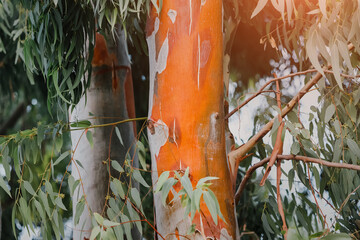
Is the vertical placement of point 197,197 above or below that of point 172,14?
below

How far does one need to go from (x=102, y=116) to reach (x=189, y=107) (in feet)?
2.41

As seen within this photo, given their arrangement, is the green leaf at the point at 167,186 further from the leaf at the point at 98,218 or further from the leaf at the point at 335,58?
the leaf at the point at 335,58

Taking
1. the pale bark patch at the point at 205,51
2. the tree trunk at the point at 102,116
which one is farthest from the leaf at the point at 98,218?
the tree trunk at the point at 102,116

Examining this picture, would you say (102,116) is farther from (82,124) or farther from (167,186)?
(167,186)

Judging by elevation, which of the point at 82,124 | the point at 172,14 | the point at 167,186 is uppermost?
the point at 172,14

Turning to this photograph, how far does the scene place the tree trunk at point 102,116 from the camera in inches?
69.9

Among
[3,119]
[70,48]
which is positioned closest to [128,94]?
[70,48]

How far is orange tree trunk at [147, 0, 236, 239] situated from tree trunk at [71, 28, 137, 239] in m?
0.53

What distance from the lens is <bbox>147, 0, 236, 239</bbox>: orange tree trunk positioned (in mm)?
1163

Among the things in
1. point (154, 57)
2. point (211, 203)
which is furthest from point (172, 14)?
point (211, 203)

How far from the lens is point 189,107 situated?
1187 mm

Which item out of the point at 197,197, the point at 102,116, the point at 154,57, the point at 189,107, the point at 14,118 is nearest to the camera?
the point at 197,197

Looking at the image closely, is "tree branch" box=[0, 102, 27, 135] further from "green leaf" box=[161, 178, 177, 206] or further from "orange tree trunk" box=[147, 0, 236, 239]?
"green leaf" box=[161, 178, 177, 206]

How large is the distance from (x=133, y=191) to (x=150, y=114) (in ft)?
0.61
